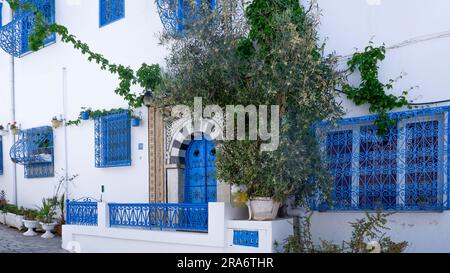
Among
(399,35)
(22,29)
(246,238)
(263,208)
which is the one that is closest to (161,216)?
(246,238)

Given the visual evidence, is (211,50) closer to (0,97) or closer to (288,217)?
(288,217)

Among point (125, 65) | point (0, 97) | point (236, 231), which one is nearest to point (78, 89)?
point (125, 65)

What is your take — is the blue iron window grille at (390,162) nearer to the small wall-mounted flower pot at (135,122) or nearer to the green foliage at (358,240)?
the green foliage at (358,240)

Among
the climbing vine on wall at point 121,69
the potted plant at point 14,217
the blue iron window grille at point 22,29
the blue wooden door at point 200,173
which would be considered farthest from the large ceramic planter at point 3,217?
the blue wooden door at point 200,173

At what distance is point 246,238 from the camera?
5566 millimetres

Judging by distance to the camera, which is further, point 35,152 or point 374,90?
point 35,152

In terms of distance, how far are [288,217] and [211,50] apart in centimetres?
237

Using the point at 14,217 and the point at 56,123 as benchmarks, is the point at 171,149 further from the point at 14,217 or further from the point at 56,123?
the point at 14,217

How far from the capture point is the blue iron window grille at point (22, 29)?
1020 centimetres

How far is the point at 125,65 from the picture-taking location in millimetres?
8414

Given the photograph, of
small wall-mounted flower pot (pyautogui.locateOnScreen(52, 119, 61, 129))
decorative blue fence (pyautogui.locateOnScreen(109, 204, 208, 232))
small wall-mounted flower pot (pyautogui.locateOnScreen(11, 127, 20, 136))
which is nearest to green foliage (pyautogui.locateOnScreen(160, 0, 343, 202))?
decorative blue fence (pyautogui.locateOnScreen(109, 204, 208, 232))

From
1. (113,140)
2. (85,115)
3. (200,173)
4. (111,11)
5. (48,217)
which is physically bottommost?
(48,217)

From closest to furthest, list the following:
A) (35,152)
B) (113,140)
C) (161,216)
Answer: (161,216) < (113,140) < (35,152)

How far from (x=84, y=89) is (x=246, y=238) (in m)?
5.35
